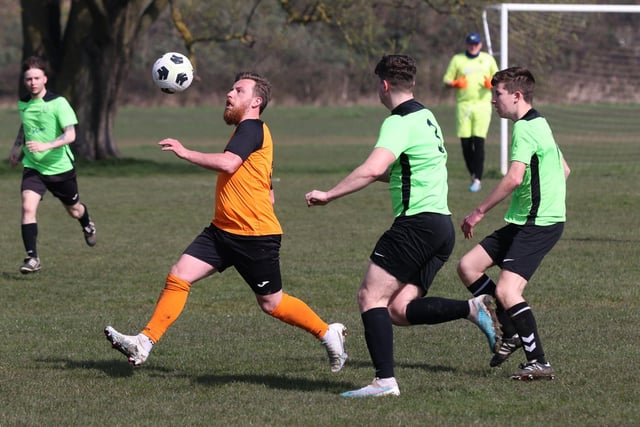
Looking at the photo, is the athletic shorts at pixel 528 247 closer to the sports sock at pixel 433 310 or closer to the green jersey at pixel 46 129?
the sports sock at pixel 433 310

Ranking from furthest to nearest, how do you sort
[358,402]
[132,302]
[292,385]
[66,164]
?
[66,164] < [132,302] < [292,385] < [358,402]

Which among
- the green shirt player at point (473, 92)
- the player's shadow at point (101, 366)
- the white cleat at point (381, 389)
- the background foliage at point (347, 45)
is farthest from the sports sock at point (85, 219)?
the background foliage at point (347, 45)

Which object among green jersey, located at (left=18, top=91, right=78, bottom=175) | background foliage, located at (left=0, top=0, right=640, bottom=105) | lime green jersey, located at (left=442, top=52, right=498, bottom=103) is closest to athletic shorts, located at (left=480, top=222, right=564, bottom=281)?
green jersey, located at (left=18, top=91, right=78, bottom=175)

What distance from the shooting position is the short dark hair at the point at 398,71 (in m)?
6.11

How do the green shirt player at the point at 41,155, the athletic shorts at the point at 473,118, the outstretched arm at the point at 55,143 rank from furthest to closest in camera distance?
the athletic shorts at the point at 473,118
the green shirt player at the point at 41,155
the outstretched arm at the point at 55,143

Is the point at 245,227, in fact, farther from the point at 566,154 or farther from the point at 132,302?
the point at 566,154

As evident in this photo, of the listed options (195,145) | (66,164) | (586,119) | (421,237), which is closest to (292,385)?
(421,237)

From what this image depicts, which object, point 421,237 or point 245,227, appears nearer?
point 421,237

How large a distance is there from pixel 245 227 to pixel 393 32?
1305 inches

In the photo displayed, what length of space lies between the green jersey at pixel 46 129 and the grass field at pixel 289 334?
1043 millimetres

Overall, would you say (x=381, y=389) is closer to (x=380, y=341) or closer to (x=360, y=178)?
(x=380, y=341)

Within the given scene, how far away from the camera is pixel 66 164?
11.2m

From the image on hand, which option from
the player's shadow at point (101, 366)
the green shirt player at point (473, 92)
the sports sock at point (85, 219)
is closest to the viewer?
the player's shadow at point (101, 366)

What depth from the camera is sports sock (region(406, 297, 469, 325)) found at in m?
6.69
